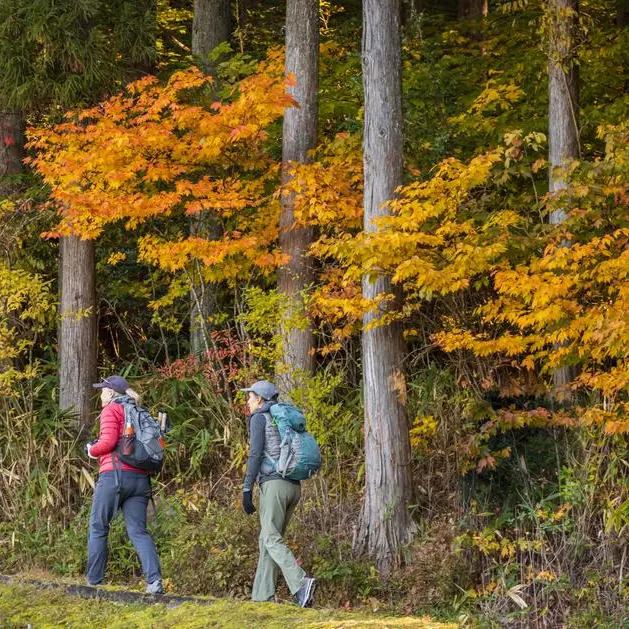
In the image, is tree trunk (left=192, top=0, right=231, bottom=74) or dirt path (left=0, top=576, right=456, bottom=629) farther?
tree trunk (left=192, top=0, right=231, bottom=74)

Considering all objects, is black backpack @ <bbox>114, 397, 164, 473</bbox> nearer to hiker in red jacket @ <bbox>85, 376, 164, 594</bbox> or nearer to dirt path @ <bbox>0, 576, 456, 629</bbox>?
hiker in red jacket @ <bbox>85, 376, 164, 594</bbox>

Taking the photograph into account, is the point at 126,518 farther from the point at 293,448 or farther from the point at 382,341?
the point at 382,341

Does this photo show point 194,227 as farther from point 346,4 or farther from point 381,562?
point 346,4

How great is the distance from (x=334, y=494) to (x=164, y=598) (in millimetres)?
A: 4146

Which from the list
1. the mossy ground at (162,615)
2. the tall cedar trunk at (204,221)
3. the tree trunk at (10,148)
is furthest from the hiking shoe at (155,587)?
Result: the tree trunk at (10,148)

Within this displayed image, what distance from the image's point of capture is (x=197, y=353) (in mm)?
15359

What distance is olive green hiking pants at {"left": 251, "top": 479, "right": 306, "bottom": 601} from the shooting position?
30.8 ft

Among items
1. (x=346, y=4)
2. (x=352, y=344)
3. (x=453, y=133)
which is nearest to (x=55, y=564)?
(x=352, y=344)

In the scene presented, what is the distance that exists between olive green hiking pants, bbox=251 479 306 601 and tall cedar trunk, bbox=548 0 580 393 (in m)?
4.30

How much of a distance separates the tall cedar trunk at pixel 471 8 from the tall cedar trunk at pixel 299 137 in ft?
17.8

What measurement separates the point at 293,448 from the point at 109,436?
5.14 feet

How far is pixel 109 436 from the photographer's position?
31.6 feet

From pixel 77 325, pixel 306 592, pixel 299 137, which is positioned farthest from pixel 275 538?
pixel 77 325

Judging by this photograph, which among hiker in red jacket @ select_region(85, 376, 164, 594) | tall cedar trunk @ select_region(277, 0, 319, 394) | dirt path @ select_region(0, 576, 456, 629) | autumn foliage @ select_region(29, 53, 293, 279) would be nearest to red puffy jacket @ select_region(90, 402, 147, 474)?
hiker in red jacket @ select_region(85, 376, 164, 594)
